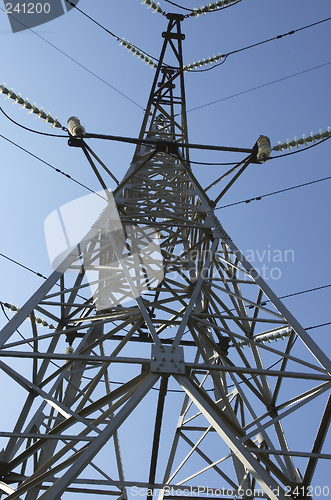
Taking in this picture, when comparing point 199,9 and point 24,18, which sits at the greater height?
point 199,9

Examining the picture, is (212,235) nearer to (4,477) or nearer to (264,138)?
(264,138)

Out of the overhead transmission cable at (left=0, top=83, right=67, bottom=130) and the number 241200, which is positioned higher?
the number 241200

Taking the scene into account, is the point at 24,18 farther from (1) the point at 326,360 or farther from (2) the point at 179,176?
(1) the point at 326,360

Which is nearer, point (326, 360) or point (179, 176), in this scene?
point (326, 360)

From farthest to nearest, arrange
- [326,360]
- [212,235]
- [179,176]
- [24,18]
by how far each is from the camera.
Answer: [24,18], [179,176], [212,235], [326,360]

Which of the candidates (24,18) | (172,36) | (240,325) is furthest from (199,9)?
(240,325)

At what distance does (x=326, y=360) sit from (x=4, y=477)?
4379mm

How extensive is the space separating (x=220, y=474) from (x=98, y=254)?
4.59 m

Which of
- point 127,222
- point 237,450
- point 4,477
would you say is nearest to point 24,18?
point 127,222

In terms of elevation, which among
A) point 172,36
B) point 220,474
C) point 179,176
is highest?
point 172,36

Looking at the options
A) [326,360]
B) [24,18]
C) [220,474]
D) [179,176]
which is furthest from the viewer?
[24,18]

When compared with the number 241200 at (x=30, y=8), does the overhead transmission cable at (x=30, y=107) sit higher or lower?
lower

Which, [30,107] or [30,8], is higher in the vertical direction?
[30,8]

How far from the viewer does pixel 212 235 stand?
8.90m
